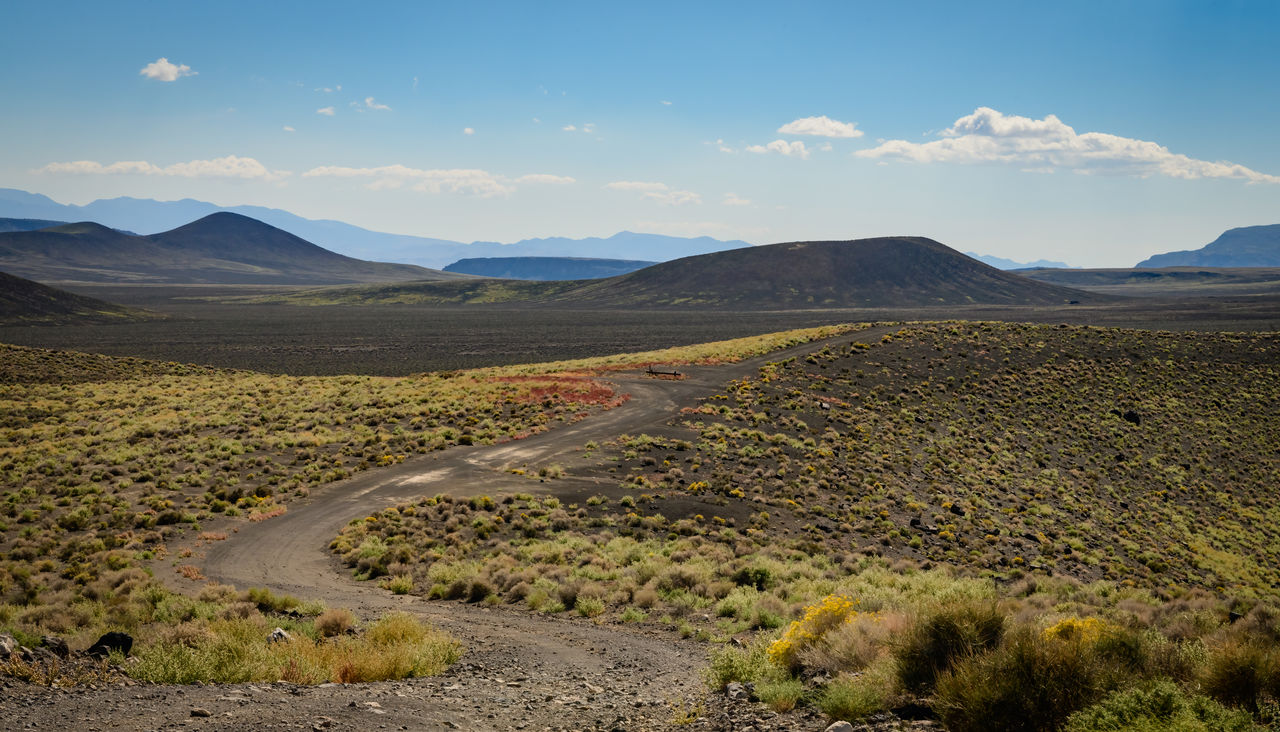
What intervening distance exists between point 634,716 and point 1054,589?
42.9ft

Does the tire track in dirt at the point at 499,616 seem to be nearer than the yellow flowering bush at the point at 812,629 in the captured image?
Yes

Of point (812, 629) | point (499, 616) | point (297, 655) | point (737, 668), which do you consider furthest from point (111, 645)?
point (812, 629)

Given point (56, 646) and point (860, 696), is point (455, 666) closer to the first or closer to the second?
point (56, 646)

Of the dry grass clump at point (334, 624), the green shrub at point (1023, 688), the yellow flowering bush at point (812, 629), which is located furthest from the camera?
the dry grass clump at point (334, 624)

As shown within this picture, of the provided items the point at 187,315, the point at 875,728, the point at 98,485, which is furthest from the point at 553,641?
the point at 187,315

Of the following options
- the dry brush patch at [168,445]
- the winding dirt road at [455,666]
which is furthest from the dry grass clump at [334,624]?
the dry brush patch at [168,445]

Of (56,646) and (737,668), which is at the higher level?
(56,646)

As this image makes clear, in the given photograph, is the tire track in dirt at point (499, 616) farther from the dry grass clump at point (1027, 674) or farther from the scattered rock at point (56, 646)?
the scattered rock at point (56, 646)

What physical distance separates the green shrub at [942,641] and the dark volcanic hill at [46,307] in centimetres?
14620

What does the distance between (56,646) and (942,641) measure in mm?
11930

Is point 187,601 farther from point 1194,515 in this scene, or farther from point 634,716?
point 1194,515

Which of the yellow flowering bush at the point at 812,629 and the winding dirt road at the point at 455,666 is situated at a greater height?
the yellow flowering bush at the point at 812,629

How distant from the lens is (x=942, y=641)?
29.1 ft

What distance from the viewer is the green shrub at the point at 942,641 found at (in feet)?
28.2
